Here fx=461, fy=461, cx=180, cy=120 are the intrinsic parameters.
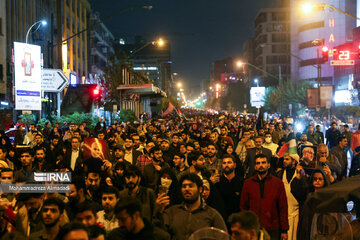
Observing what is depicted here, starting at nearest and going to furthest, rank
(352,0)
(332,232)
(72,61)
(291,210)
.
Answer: (332,232) → (291,210) → (72,61) → (352,0)

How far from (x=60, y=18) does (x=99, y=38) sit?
85.7 ft

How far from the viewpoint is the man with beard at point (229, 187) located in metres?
6.73

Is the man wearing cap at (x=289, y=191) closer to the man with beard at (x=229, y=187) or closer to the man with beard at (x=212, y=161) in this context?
the man with beard at (x=229, y=187)

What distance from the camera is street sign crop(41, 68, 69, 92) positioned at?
21484 millimetres

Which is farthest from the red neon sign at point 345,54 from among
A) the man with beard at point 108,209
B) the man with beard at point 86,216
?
the man with beard at point 86,216

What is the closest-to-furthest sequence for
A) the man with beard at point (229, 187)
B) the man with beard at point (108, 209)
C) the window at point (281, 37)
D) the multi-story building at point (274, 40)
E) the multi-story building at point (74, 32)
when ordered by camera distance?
the man with beard at point (108, 209) < the man with beard at point (229, 187) < the multi-story building at point (74, 32) < the multi-story building at point (274, 40) < the window at point (281, 37)

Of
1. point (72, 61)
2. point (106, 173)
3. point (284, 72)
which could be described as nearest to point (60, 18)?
point (72, 61)

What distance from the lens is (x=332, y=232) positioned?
4.92 m

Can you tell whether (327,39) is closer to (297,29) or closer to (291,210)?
(297,29)

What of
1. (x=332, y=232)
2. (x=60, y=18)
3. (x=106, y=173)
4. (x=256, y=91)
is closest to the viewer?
(x=332, y=232)

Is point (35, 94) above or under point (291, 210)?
above

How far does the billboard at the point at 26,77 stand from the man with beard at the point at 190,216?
1458 cm

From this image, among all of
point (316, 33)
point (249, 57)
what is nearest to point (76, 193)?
point (316, 33)

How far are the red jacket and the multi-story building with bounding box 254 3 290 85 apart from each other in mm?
121146
